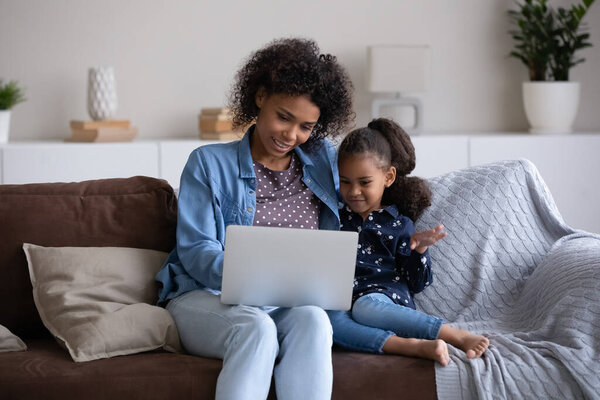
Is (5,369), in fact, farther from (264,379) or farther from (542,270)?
(542,270)

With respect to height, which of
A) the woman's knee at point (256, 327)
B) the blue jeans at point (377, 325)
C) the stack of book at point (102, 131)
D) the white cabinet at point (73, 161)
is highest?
the stack of book at point (102, 131)

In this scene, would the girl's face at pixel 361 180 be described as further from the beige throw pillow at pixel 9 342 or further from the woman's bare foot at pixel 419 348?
the beige throw pillow at pixel 9 342

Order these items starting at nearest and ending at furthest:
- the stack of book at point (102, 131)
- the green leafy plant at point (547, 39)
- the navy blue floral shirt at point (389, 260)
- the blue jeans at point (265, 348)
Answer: the blue jeans at point (265, 348), the navy blue floral shirt at point (389, 260), the stack of book at point (102, 131), the green leafy plant at point (547, 39)

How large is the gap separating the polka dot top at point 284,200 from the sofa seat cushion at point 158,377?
1.46 ft

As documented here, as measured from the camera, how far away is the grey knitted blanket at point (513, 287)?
2076 mm

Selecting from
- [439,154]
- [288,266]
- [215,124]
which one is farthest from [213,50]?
[288,266]

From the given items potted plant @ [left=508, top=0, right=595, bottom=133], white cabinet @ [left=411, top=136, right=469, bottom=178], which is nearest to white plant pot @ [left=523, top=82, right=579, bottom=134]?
potted plant @ [left=508, top=0, right=595, bottom=133]

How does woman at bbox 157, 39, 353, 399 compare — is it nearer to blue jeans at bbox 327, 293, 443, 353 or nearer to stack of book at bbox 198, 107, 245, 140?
blue jeans at bbox 327, 293, 443, 353

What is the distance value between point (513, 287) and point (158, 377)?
1.10 m

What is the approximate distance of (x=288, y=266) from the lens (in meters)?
2.02

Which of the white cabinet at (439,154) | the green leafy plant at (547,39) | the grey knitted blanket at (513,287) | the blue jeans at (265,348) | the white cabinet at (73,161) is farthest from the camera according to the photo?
the green leafy plant at (547,39)

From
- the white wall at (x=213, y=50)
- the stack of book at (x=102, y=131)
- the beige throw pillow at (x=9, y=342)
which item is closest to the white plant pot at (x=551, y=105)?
the white wall at (x=213, y=50)

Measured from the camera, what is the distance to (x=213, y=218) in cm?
235

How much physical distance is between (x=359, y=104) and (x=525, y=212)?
2066 millimetres
